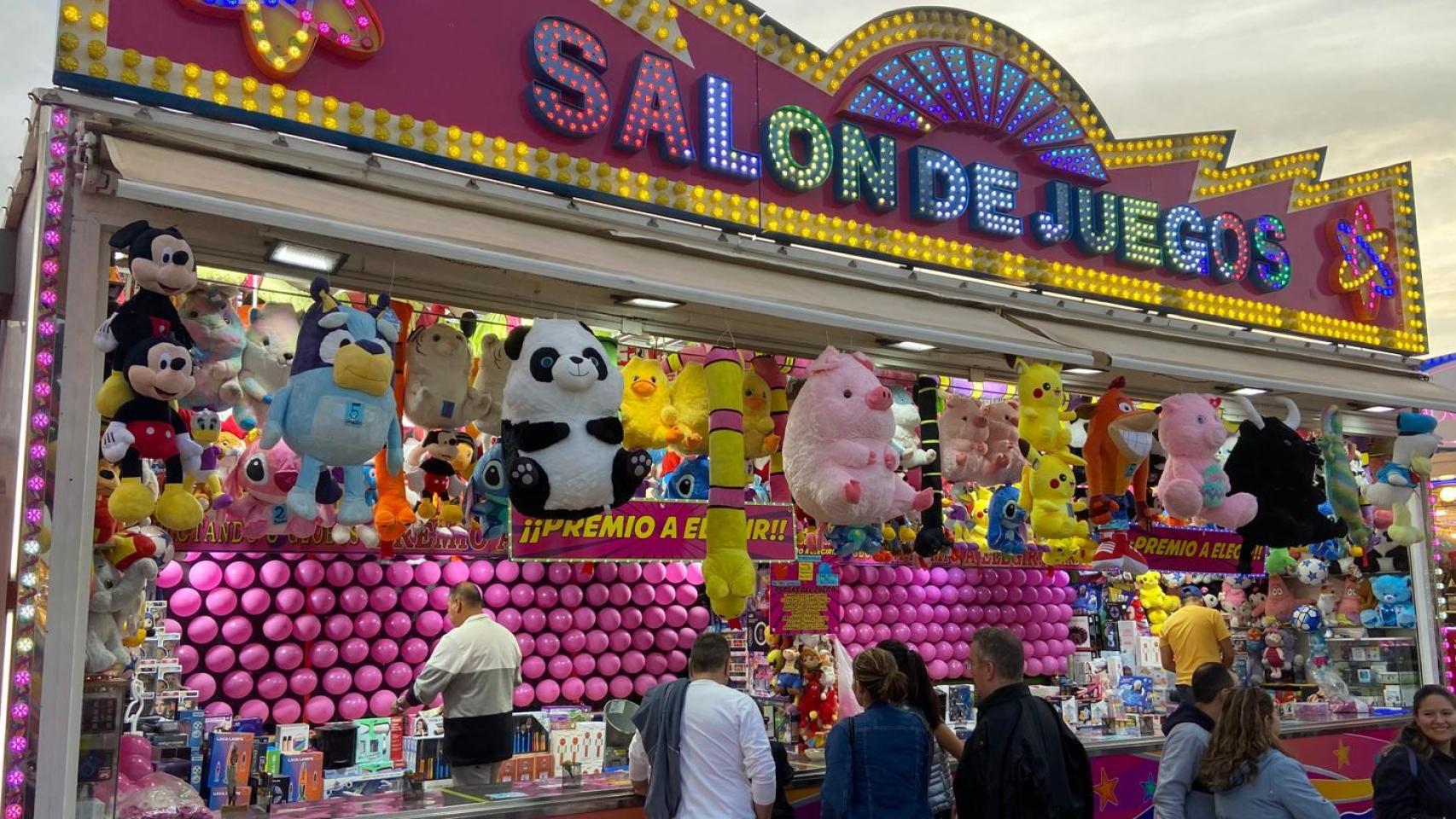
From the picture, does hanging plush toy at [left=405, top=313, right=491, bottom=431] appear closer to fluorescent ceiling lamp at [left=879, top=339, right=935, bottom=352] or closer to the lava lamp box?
the lava lamp box

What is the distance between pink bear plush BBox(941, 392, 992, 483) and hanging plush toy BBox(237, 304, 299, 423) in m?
3.06

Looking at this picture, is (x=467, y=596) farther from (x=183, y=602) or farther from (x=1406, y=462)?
(x=1406, y=462)

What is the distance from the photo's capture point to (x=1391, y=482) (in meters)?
6.86

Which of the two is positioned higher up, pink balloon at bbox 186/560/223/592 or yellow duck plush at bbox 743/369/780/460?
yellow duck plush at bbox 743/369/780/460

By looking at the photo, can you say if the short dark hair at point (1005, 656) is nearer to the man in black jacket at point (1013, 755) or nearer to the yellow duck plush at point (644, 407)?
the man in black jacket at point (1013, 755)

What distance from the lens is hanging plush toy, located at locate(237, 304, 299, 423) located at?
433cm

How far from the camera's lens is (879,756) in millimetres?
4062

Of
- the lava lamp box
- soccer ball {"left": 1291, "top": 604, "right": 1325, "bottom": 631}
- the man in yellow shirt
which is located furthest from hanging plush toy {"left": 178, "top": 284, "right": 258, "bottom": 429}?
soccer ball {"left": 1291, "top": 604, "right": 1325, "bottom": 631}

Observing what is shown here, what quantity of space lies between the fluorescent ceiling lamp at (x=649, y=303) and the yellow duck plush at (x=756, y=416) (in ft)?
1.81

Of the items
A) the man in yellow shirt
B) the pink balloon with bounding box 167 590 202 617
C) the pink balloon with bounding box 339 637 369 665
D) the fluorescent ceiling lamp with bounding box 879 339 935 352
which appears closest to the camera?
the fluorescent ceiling lamp with bounding box 879 339 935 352

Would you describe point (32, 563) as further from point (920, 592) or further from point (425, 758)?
point (920, 592)

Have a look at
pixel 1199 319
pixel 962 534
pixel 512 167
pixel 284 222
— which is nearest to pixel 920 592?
pixel 962 534

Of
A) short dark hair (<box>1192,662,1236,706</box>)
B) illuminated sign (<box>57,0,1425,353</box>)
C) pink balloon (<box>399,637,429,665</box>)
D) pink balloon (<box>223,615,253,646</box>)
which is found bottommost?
pink balloon (<box>399,637,429,665</box>)

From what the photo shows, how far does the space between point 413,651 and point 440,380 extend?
3883 millimetres
